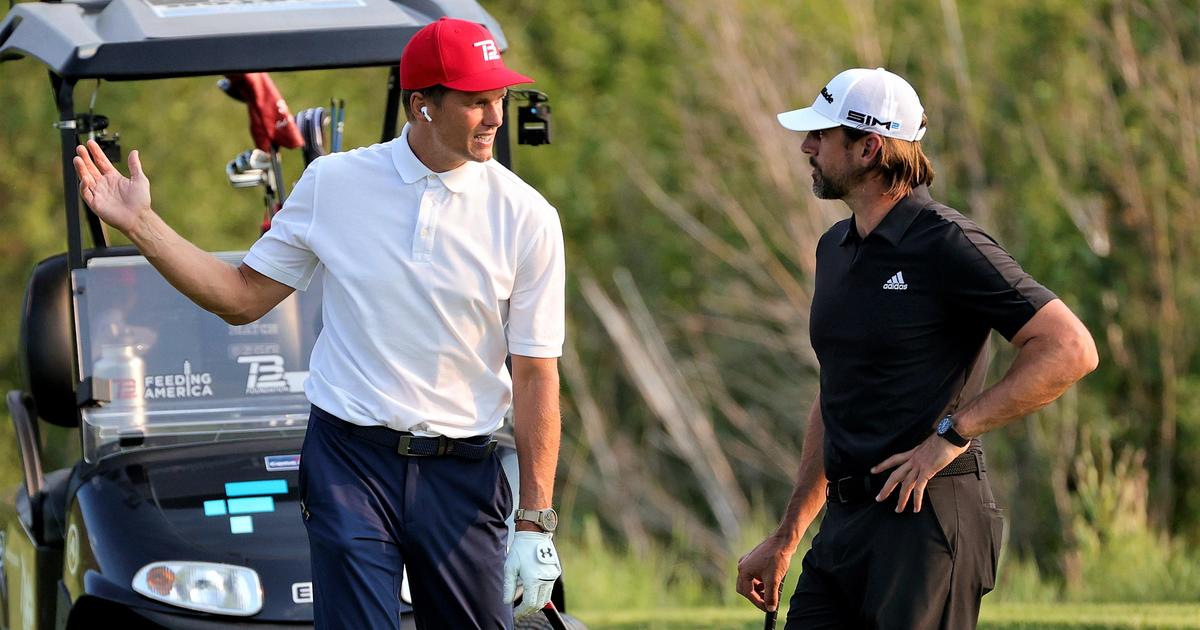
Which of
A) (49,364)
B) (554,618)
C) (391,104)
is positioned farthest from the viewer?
(391,104)

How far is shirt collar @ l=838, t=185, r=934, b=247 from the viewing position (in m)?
4.00

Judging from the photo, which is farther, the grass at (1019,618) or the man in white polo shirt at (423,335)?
the grass at (1019,618)

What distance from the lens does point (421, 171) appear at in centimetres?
413

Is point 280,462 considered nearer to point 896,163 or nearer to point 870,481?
point 870,481

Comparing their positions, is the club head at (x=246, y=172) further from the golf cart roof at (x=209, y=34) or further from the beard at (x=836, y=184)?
the beard at (x=836, y=184)

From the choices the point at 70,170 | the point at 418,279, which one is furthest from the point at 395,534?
the point at 70,170

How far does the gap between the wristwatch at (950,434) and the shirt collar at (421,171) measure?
1244mm

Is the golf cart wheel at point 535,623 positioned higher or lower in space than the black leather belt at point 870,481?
lower

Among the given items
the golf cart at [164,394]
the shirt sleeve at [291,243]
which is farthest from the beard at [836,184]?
the golf cart at [164,394]

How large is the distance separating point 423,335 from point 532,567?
1.97 feet

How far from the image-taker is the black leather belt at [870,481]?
394 cm

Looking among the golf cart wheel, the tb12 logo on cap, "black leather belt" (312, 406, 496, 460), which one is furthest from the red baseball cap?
the golf cart wheel

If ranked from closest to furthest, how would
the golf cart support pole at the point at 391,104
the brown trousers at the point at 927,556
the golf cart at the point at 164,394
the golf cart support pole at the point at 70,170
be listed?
1. the brown trousers at the point at 927,556
2. the golf cart at the point at 164,394
3. the golf cart support pole at the point at 70,170
4. the golf cart support pole at the point at 391,104

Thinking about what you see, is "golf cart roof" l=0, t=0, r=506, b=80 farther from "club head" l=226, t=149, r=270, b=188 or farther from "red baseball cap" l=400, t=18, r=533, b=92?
"red baseball cap" l=400, t=18, r=533, b=92
